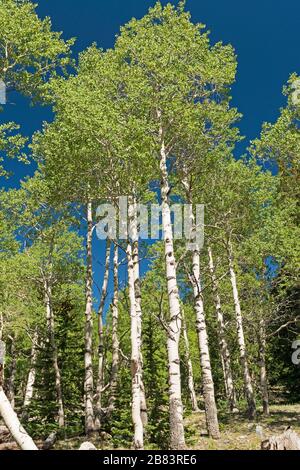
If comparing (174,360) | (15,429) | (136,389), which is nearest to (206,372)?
(136,389)

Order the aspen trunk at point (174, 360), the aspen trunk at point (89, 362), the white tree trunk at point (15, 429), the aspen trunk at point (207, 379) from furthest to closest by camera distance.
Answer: the aspen trunk at point (89, 362)
the aspen trunk at point (207, 379)
the aspen trunk at point (174, 360)
the white tree trunk at point (15, 429)

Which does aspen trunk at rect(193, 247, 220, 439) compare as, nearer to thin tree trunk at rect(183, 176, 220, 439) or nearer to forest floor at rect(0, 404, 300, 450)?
thin tree trunk at rect(183, 176, 220, 439)

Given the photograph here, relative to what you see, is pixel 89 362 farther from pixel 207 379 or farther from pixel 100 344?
pixel 207 379

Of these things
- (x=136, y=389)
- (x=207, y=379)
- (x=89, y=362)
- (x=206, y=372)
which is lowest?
(x=136, y=389)

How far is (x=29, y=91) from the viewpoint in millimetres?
16234

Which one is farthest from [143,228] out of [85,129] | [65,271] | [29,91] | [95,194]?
[65,271]

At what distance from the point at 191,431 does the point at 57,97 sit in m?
13.9

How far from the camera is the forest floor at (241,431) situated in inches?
595

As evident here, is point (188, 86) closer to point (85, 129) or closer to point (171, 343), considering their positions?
point (85, 129)

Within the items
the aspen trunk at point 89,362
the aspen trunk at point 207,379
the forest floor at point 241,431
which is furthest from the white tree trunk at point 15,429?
the aspen trunk at point 89,362

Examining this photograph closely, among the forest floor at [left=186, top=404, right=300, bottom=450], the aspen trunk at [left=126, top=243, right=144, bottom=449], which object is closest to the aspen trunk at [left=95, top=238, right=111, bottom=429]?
the forest floor at [left=186, top=404, right=300, bottom=450]

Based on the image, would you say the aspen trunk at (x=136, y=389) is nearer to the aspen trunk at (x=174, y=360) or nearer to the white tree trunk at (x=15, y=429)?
the aspen trunk at (x=174, y=360)

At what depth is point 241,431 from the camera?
17812 millimetres

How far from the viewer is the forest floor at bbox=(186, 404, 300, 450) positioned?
15.1 metres
